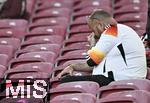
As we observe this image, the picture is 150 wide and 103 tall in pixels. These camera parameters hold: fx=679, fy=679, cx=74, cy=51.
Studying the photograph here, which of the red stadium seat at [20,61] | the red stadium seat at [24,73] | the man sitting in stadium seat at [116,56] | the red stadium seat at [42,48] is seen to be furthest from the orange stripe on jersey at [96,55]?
the red stadium seat at [42,48]

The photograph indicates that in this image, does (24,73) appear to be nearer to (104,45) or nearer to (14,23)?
(104,45)

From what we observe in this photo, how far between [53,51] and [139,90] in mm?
2247

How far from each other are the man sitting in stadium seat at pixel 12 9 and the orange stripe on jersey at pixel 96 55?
3.00 metres

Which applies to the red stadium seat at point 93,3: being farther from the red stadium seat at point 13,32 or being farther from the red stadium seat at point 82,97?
the red stadium seat at point 82,97

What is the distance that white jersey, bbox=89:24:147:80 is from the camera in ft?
20.1

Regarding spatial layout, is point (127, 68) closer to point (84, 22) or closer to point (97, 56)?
point (97, 56)

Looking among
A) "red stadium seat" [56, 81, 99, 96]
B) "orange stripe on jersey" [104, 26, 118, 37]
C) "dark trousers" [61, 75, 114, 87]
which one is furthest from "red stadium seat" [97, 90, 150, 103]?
"orange stripe on jersey" [104, 26, 118, 37]

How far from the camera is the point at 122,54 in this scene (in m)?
6.14

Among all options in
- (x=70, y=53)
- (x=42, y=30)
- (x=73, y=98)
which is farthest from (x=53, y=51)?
(x=73, y=98)

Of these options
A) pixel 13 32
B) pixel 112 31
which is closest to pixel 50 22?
pixel 13 32

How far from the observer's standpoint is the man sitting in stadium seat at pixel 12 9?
8977 mm

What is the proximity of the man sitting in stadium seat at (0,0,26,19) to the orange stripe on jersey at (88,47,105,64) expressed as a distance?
3.00 meters

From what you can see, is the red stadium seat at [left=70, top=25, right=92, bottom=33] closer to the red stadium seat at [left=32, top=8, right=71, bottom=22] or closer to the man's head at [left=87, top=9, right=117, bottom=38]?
the red stadium seat at [left=32, top=8, right=71, bottom=22]

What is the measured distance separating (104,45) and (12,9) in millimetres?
3117
